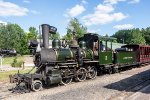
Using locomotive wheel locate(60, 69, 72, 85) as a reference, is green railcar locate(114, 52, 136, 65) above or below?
above

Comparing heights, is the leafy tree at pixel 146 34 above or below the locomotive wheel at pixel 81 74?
above

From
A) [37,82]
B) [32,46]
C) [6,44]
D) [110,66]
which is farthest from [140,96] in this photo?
[6,44]

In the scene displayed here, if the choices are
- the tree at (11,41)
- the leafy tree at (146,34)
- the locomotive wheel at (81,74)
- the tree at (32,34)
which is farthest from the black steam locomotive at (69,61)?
the leafy tree at (146,34)

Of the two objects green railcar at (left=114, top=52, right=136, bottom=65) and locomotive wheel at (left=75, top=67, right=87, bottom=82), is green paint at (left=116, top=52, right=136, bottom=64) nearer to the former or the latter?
green railcar at (left=114, top=52, right=136, bottom=65)

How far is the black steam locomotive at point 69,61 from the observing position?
49.7 ft

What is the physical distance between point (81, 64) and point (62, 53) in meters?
1.86

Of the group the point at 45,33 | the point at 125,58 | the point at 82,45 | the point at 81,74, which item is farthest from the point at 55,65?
the point at 125,58

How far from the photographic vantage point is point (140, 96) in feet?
39.7

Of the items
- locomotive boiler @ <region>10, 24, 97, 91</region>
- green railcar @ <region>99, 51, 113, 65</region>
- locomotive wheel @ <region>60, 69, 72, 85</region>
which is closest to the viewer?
locomotive boiler @ <region>10, 24, 97, 91</region>

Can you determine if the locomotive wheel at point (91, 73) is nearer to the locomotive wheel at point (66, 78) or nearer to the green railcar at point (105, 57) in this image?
the green railcar at point (105, 57)

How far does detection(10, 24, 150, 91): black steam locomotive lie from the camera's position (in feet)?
49.7

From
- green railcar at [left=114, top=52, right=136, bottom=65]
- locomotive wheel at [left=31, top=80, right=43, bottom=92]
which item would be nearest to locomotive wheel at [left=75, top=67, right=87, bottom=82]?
locomotive wheel at [left=31, top=80, right=43, bottom=92]

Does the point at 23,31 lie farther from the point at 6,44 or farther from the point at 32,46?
the point at 32,46

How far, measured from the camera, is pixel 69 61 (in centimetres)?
1717
